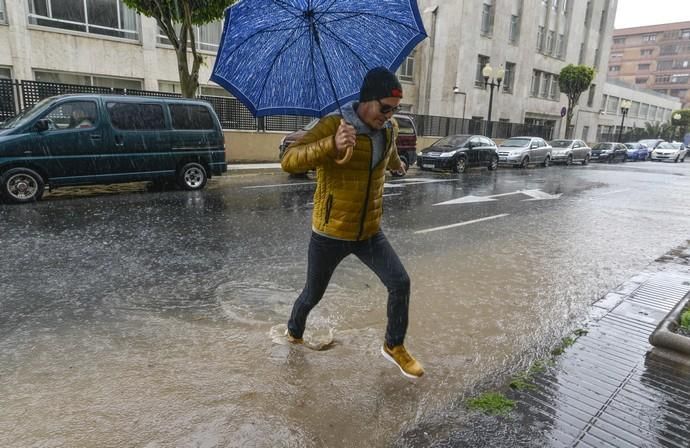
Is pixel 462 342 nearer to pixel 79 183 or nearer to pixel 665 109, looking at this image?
pixel 79 183

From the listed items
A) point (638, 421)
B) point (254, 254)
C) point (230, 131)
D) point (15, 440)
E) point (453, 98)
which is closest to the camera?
point (15, 440)

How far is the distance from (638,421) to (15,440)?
11.3 ft

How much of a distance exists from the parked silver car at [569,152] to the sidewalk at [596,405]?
81.7ft

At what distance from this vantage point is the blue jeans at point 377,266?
279cm

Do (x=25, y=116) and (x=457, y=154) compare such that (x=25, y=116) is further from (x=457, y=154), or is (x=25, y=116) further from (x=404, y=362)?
(x=457, y=154)

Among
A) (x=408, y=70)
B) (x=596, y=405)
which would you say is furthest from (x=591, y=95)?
(x=596, y=405)

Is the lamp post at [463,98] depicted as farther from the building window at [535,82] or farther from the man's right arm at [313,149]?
the man's right arm at [313,149]

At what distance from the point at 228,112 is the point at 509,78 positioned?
82.4ft

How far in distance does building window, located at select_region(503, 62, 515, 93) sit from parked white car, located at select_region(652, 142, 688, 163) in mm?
13928

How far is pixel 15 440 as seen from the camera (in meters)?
2.26

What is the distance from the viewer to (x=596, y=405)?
2744 millimetres

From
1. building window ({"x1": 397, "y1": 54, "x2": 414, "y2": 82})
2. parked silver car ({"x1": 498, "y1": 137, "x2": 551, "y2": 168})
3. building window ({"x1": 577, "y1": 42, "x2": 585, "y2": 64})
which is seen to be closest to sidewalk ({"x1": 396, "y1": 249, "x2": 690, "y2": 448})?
parked silver car ({"x1": 498, "y1": 137, "x2": 551, "y2": 168})

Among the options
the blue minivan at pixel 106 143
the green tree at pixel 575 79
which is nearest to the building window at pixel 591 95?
the green tree at pixel 575 79

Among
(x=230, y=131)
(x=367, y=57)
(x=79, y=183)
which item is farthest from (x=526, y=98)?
(x=367, y=57)
